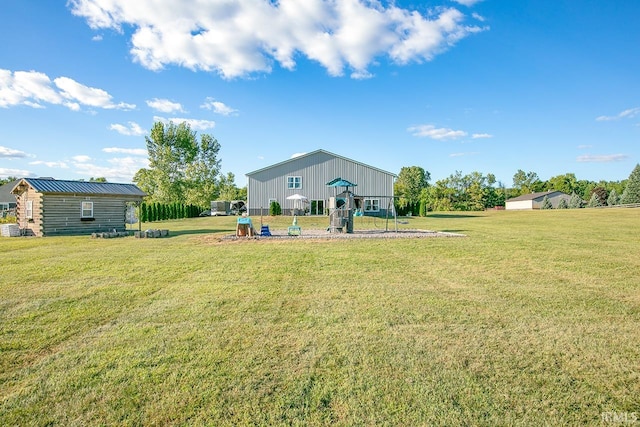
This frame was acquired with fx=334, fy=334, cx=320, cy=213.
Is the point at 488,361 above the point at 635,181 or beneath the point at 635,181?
beneath

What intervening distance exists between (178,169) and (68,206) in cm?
3198

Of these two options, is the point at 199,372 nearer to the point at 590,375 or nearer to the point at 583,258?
the point at 590,375

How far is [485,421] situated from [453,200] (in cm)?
7177

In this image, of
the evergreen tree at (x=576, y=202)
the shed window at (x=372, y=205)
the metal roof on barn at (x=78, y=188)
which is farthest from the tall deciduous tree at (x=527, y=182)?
the metal roof on barn at (x=78, y=188)

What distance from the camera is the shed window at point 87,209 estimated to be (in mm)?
18953

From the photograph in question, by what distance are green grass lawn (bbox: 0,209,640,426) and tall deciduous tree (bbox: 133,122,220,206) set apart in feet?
138

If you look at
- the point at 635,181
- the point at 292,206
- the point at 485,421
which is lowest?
the point at 485,421

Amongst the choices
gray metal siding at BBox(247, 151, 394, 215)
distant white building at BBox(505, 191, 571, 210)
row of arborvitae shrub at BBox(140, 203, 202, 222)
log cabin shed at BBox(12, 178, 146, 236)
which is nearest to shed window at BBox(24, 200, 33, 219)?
log cabin shed at BBox(12, 178, 146, 236)

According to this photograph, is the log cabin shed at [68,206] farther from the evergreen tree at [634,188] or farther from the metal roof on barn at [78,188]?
the evergreen tree at [634,188]

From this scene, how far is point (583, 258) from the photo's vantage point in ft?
30.5

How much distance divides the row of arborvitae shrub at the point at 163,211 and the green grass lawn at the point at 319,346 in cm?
2613

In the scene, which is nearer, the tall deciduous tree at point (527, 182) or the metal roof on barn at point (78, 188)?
the metal roof on barn at point (78, 188)

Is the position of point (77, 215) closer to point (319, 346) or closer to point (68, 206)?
point (68, 206)

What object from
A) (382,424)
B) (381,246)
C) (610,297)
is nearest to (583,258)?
(610,297)
